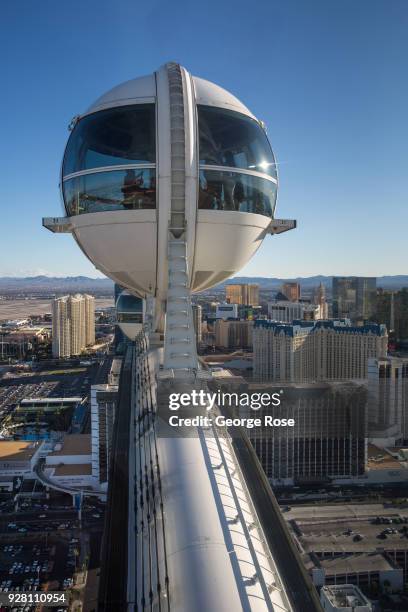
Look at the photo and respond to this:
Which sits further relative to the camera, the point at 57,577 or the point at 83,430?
the point at 83,430

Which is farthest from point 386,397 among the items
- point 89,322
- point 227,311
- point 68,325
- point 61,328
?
point 89,322

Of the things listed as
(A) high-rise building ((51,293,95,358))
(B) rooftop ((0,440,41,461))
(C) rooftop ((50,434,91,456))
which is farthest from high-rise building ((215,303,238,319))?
(B) rooftop ((0,440,41,461))

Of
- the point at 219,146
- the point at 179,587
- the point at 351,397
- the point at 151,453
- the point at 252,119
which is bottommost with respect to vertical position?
the point at 351,397

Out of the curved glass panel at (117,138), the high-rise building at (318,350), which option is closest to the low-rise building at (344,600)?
the curved glass panel at (117,138)

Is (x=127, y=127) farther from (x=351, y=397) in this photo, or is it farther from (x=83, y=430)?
(x=83, y=430)

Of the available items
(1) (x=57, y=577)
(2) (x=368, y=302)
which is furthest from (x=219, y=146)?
(2) (x=368, y=302)

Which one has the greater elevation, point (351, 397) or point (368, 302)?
point (368, 302)

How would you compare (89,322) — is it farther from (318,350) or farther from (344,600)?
(344,600)
